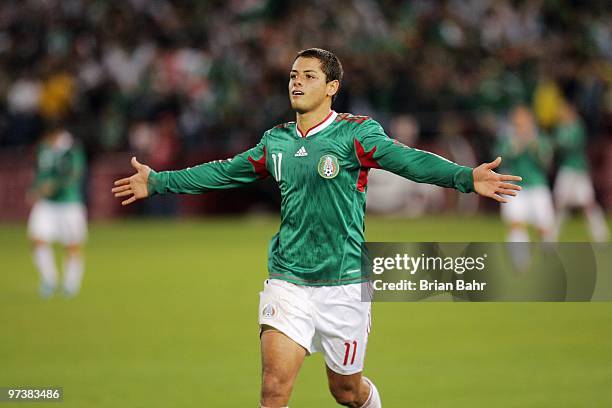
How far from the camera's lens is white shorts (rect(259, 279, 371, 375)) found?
22.0ft

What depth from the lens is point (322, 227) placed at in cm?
680

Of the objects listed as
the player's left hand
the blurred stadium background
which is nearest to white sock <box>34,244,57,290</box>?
the blurred stadium background

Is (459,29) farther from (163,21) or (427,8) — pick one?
(163,21)

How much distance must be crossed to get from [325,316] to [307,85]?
1398mm

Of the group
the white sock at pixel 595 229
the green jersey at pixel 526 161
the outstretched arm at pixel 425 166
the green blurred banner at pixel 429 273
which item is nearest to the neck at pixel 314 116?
the outstretched arm at pixel 425 166

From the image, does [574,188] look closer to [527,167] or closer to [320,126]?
[527,167]

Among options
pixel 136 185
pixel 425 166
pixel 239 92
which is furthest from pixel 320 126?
pixel 239 92

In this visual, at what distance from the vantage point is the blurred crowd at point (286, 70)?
27.1 metres

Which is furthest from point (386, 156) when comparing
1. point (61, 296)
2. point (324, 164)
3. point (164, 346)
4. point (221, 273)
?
point (221, 273)

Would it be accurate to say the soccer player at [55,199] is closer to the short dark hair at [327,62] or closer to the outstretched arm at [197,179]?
the outstretched arm at [197,179]

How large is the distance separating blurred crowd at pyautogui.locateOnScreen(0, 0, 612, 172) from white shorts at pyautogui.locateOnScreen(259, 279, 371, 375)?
64.9 ft

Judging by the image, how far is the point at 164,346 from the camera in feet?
39.0

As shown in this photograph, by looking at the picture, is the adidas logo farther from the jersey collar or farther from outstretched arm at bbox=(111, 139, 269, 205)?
outstretched arm at bbox=(111, 139, 269, 205)

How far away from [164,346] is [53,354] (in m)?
1.17
